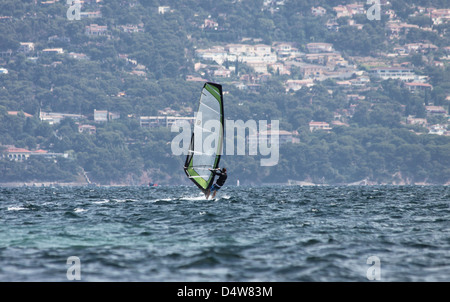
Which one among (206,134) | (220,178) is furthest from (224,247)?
(220,178)

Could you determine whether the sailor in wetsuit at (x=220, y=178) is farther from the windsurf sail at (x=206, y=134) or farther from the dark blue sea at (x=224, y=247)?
the dark blue sea at (x=224, y=247)

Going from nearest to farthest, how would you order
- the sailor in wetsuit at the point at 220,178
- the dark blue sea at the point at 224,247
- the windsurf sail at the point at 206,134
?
1. the dark blue sea at the point at 224,247
2. the windsurf sail at the point at 206,134
3. the sailor in wetsuit at the point at 220,178

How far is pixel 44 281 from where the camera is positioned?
19.5m

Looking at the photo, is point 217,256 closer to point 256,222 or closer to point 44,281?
point 44,281

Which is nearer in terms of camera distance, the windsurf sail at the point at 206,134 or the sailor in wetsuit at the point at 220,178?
the windsurf sail at the point at 206,134

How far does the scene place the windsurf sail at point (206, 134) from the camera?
4112 centimetres

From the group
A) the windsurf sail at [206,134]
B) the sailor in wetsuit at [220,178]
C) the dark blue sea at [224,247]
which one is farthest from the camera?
the sailor in wetsuit at [220,178]

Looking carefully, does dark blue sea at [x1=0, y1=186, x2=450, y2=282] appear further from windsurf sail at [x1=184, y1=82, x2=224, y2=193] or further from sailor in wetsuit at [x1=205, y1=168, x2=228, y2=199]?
windsurf sail at [x1=184, y1=82, x2=224, y2=193]

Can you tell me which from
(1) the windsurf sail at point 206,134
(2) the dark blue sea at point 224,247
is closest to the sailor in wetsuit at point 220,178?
(1) the windsurf sail at point 206,134

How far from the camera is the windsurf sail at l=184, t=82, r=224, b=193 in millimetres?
41125

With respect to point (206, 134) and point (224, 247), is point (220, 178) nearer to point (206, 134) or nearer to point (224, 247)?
point (206, 134)

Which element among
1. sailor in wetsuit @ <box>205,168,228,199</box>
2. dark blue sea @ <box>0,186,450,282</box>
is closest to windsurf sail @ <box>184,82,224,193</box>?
sailor in wetsuit @ <box>205,168,228,199</box>

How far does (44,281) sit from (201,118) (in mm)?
22168

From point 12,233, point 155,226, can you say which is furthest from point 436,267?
point 12,233
